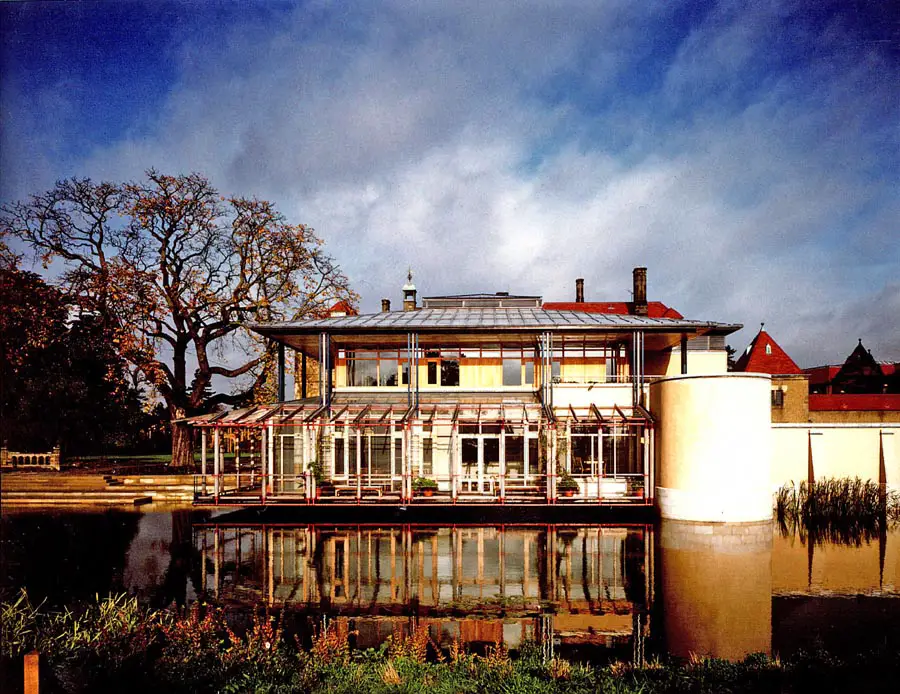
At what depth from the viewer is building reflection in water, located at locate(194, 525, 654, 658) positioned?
882 cm

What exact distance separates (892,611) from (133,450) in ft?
153

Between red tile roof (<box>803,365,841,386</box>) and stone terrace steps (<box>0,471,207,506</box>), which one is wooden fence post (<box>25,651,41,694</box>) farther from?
red tile roof (<box>803,365,841,386</box>)

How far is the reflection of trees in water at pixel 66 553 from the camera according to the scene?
11.0 meters

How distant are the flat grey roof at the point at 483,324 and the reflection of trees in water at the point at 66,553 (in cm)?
785

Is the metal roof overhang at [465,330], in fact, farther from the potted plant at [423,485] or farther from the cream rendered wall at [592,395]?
the potted plant at [423,485]

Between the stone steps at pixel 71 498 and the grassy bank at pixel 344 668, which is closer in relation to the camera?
the grassy bank at pixel 344 668

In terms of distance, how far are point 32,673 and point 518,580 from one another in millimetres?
8029

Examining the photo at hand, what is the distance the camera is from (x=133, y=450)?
44.9m

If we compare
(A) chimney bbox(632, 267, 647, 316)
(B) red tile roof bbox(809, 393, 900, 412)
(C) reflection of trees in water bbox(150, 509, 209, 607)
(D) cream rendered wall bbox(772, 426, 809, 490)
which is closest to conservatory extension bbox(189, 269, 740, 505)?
(C) reflection of trees in water bbox(150, 509, 209, 607)

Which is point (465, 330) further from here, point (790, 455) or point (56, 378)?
point (56, 378)

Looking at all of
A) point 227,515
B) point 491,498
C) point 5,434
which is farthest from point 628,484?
point 5,434

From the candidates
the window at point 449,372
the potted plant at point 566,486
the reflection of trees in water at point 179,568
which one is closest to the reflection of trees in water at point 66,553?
the reflection of trees in water at point 179,568

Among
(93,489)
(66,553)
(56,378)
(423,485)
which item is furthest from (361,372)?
(56,378)

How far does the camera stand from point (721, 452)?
16.5 m
